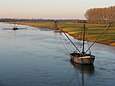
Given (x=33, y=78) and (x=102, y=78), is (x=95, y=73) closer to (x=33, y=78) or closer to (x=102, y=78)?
(x=102, y=78)

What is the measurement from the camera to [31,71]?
4656 cm

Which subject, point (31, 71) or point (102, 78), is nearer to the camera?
point (102, 78)

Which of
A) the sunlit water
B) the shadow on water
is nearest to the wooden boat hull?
the shadow on water

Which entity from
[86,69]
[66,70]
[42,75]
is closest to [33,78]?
[42,75]

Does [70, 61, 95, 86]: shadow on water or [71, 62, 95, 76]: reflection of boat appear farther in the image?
[71, 62, 95, 76]: reflection of boat

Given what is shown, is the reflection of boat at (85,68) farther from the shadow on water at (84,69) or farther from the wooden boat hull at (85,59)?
the wooden boat hull at (85,59)

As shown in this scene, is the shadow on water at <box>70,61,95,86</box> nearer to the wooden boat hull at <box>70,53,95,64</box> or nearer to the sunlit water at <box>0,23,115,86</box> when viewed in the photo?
the sunlit water at <box>0,23,115,86</box>

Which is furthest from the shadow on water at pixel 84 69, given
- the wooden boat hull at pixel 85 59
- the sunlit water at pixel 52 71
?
the wooden boat hull at pixel 85 59

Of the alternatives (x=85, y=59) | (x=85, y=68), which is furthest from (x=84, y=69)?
(x=85, y=59)

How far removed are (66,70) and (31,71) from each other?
615 cm

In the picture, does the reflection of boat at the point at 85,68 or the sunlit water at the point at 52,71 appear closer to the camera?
the sunlit water at the point at 52,71

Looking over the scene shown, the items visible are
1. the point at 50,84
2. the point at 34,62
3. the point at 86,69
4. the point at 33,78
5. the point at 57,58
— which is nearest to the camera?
the point at 50,84

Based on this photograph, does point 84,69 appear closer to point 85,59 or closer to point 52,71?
point 85,59

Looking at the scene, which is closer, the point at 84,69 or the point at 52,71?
the point at 52,71
